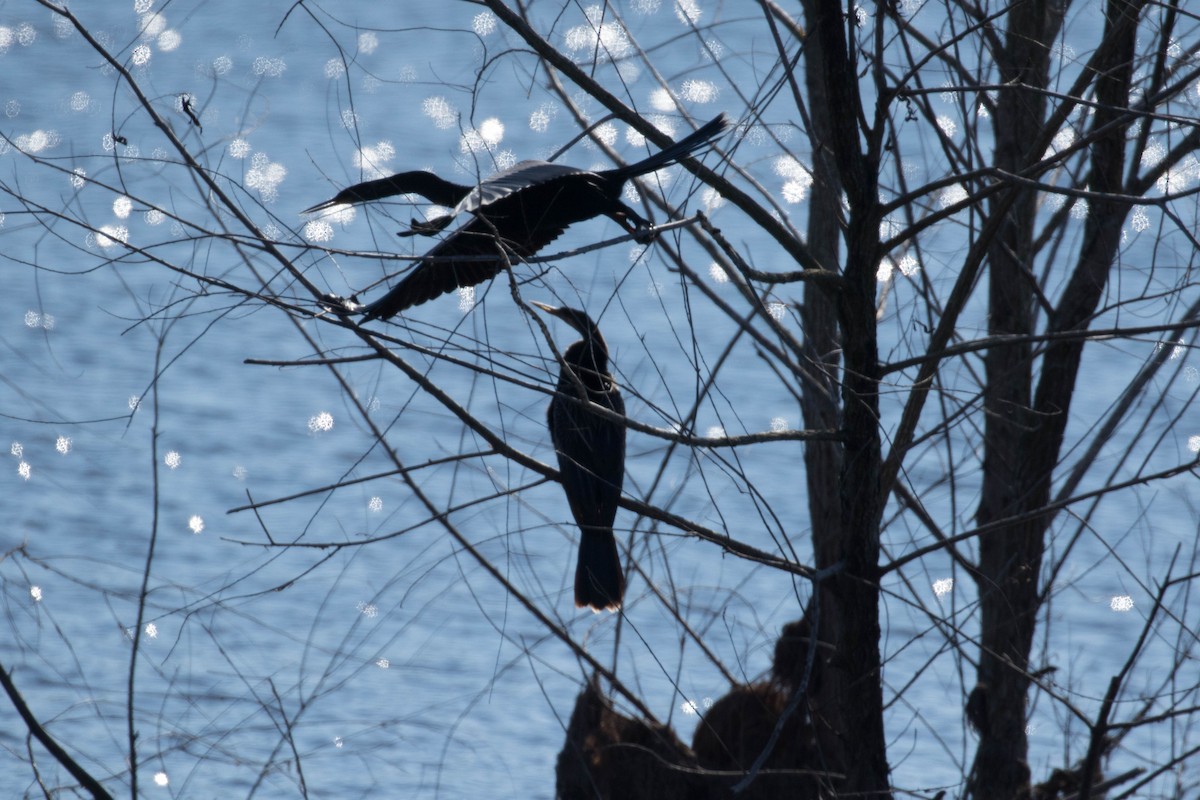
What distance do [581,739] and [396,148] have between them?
367 cm

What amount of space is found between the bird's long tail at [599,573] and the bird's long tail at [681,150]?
1336mm

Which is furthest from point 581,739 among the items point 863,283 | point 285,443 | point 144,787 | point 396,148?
point 396,148

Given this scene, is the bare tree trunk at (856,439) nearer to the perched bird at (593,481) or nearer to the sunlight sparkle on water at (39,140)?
the perched bird at (593,481)

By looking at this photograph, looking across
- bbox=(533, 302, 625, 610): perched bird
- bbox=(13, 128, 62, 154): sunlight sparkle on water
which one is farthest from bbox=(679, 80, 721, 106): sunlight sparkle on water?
bbox=(13, 128, 62, 154): sunlight sparkle on water

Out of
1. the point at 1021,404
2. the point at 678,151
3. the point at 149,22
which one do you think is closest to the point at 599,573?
the point at 1021,404

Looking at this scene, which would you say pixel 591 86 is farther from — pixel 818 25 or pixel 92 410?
pixel 92 410

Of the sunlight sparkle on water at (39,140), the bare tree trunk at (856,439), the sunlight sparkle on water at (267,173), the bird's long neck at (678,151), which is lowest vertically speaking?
the bare tree trunk at (856,439)

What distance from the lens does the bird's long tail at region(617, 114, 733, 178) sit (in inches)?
101

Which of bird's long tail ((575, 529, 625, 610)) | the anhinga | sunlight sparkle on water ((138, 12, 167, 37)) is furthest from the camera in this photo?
bird's long tail ((575, 529, 625, 610))

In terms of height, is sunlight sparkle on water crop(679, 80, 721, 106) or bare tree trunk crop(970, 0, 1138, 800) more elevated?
sunlight sparkle on water crop(679, 80, 721, 106)

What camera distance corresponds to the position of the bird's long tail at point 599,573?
375cm

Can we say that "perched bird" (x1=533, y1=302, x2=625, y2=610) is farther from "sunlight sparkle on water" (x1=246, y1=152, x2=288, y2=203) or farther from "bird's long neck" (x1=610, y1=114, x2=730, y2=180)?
"sunlight sparkle on water" (x1=246, y1=152, x2=288, y2=203)

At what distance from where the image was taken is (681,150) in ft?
8.46

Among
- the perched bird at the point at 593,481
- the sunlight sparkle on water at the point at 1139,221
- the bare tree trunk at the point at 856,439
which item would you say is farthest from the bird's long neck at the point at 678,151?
the sunlight sparkle on water at the point at 1139,221
